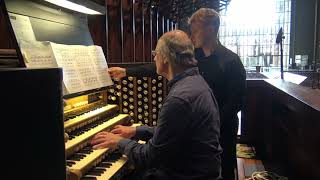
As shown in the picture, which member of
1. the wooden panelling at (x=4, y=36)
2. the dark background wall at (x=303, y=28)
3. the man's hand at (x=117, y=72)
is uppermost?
the dark background wall at (x=303, y=28)

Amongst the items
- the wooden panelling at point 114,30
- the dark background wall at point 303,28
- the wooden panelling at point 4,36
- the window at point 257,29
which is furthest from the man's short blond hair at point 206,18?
the dark background wall at point 303,28

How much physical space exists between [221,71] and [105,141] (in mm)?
1240

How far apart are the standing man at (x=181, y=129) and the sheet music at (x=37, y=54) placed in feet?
2.14

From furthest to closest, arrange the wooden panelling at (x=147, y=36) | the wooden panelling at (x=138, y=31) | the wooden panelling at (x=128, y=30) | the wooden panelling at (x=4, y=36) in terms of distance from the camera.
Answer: the wooden panelling at (x=147, y=36) → the wooden panelling at (x=138, y=31) → the wooden panelling at (x=128, y=30) → the wooden panelling at (x=4, y=36)

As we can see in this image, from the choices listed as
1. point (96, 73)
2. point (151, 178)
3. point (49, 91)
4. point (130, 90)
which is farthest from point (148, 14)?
point (49, 91)

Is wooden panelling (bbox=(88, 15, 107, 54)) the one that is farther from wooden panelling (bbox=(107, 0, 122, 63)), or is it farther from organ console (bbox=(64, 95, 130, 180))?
organ console (bbox=(64, 95, 130, 180))

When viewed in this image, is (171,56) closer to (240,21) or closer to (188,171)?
(188,171)

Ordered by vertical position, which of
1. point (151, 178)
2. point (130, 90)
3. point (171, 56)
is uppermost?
point (171, 56)

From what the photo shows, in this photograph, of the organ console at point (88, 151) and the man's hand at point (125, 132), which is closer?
the organ console at point (88, 151)

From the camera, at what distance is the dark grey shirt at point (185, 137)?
1.93 meters

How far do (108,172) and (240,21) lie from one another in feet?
30.9

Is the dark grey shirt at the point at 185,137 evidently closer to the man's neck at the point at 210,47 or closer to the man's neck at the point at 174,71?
the man's neck at the point at 174,71

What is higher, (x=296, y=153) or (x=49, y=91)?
(x=49, y=91)

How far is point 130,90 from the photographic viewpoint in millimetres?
3283
